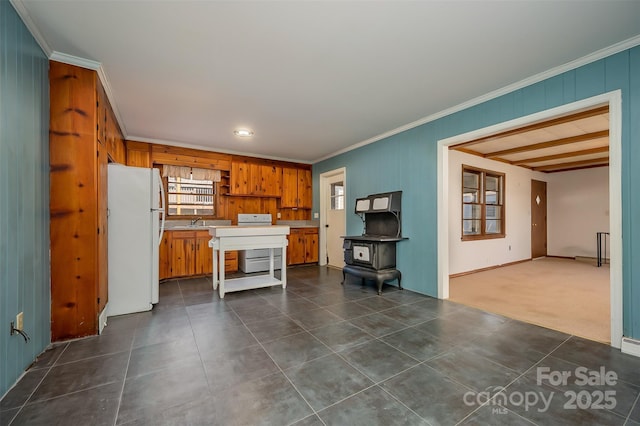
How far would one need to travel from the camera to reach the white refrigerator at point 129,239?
9.68 feet

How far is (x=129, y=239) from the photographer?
3.03 metres

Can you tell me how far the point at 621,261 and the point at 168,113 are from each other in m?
4.97

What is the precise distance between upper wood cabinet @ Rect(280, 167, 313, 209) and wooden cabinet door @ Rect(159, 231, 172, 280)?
2391mm

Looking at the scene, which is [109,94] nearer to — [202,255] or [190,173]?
[190,173]

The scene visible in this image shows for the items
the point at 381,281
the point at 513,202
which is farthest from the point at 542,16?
the point at 513,202

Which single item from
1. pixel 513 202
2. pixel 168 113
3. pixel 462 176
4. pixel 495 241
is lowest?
pixel 495 241

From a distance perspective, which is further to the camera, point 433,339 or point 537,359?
point 433,339

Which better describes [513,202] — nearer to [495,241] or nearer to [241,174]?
[495,241]

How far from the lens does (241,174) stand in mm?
5539

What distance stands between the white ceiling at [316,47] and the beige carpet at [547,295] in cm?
247

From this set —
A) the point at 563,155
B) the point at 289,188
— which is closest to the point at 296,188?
the point at 289,188

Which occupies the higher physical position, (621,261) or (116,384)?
(621,261)

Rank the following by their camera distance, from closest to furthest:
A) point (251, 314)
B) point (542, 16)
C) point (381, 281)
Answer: point (542, 16)
point (251, 314)
point (381, 281)

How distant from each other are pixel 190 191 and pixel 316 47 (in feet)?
13.5
